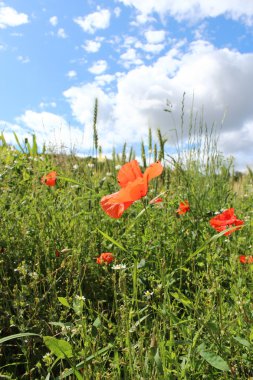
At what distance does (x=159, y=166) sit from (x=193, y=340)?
58 centimetres

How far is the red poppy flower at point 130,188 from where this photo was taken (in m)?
1.42

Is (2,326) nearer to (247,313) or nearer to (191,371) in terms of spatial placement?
(191,371)

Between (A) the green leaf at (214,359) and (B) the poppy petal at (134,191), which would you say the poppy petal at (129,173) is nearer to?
(B) the poppy petal at (134,191)

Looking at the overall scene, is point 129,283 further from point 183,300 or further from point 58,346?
point 58,346

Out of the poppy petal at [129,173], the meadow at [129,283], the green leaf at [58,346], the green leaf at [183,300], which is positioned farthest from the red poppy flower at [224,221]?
the green leaf at [58,346]

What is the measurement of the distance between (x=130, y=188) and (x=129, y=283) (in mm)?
1007

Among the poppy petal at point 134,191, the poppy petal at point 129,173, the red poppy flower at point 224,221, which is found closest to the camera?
the poppy petal at point 134,191

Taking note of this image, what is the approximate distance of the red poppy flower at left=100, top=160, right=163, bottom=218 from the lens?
56.0 inches

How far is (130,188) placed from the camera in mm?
1419

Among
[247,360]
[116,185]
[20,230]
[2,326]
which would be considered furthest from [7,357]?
[116,185]

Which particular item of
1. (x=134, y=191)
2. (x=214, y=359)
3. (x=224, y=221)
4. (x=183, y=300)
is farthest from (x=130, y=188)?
(x=224, y=221)

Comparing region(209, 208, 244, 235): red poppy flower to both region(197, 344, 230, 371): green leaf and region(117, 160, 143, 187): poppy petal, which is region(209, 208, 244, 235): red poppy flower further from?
region(197, 344, 230, 371): green leaf

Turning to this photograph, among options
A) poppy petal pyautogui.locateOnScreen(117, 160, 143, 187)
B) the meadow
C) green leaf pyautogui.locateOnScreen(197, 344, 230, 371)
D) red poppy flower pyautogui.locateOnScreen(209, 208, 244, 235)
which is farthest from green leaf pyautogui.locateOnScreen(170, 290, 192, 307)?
poppy petal pyautogui.locateOnScreen(117, 160, 143, 187)

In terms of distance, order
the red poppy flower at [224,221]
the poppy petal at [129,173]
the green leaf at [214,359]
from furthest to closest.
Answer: the red poppy flower at [224,221] → the poppy petal at [129,173] → the green leaf at [214,359]
